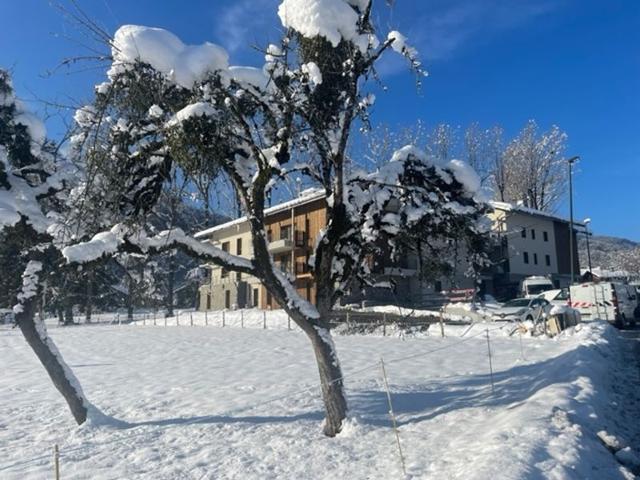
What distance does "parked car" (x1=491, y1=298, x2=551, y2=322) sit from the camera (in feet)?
82.5

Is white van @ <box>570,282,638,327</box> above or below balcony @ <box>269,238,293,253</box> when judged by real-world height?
below

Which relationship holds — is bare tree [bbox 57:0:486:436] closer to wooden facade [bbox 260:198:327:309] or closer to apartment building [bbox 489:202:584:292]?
wooden facade [bbox 260:198:327:309]

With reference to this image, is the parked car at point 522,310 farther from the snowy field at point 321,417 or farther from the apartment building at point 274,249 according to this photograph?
the apartment building at point 274,249

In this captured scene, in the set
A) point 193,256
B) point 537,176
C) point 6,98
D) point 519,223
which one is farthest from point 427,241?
point 537,176

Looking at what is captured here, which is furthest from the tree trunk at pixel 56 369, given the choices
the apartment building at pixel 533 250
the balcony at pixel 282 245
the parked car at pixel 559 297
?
the apartment building at pixel 533 250

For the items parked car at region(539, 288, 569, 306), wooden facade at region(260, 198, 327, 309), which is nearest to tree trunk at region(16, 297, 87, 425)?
parked car at region(539, 288, 569, 306)

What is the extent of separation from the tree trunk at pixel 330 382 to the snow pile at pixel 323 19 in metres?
4.51

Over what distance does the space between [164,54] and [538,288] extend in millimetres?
37935

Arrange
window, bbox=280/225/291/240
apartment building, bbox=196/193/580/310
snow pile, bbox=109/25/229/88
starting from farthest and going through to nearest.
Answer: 1. window, bbox=280/225/291/240
2. apartment building, bbox=196/193/580/310
3. snow pile, bbox=109/25/229/88

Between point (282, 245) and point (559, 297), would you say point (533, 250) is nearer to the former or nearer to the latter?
point (559, 297)

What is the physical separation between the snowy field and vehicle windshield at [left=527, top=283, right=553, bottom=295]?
22488 mm

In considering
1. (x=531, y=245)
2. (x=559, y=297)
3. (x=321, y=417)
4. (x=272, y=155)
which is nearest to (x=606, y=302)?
(x=559, y=297)

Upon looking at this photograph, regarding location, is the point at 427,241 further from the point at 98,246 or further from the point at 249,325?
the point at 249,325

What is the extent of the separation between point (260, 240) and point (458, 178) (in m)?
3.60
